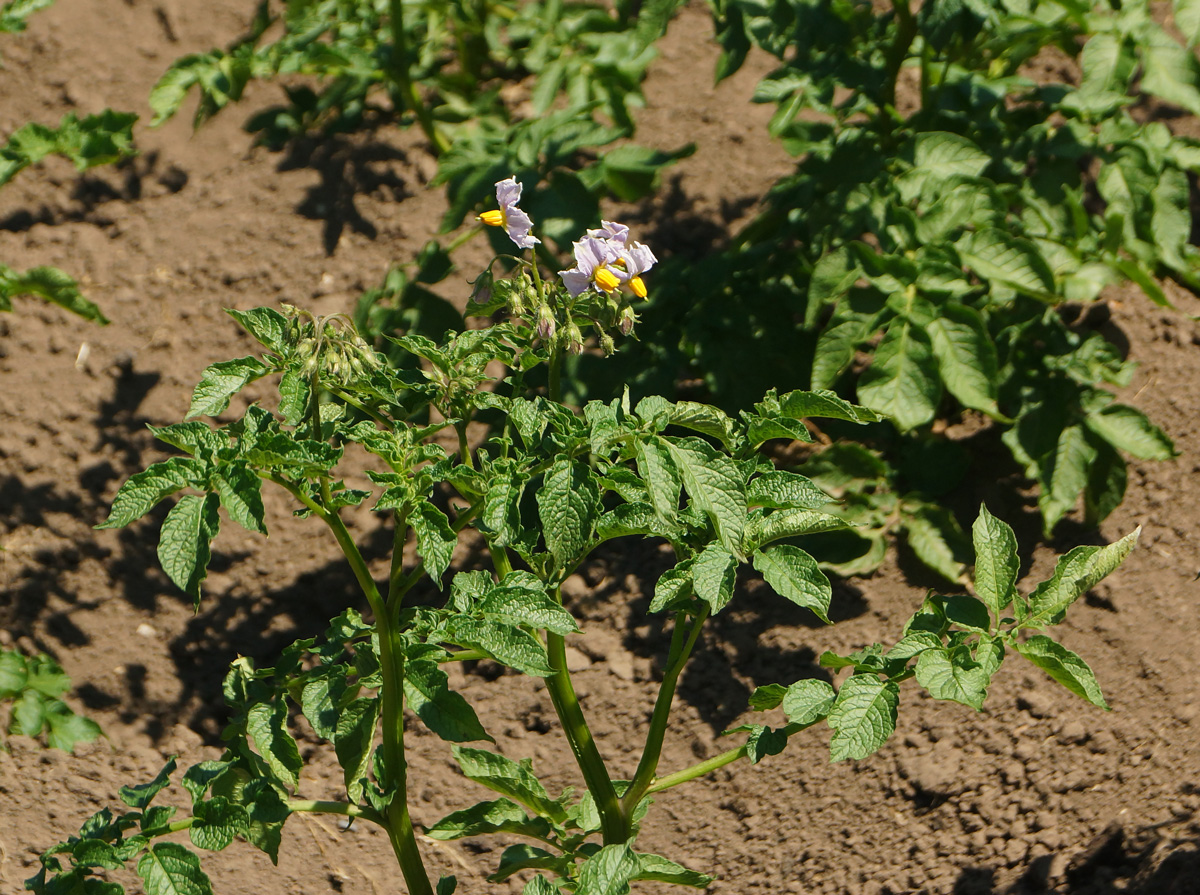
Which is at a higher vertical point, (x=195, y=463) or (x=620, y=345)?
(x=195, y=463)

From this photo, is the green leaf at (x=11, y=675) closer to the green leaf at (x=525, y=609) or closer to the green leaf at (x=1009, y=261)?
the green leaf at (x=525, y=609)

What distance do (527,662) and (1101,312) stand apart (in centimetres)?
219

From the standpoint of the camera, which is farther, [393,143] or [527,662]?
[393,143]

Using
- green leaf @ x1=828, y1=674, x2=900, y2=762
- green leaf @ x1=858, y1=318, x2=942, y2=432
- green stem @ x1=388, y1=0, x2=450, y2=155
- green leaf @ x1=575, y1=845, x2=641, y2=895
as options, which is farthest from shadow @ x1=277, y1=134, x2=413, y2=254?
green leaf @ x1=828, y1=674, x2=900, y2=762

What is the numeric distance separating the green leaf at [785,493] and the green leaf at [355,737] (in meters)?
0.63

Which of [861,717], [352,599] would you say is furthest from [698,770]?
[352,599]

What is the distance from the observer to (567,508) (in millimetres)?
1674

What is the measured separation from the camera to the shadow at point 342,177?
375 centimetres

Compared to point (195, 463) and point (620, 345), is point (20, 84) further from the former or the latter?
point (195, 463)

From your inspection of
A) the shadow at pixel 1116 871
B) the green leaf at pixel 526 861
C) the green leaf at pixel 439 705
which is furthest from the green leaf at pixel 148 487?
the shadow at pixel 1116 871

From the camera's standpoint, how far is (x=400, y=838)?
209 centimetres

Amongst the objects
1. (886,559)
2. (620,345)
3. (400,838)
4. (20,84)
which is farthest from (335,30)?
(400,838)

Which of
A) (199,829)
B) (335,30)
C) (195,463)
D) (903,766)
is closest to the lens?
(195,463)

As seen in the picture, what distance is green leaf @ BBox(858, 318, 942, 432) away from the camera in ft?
8.48
